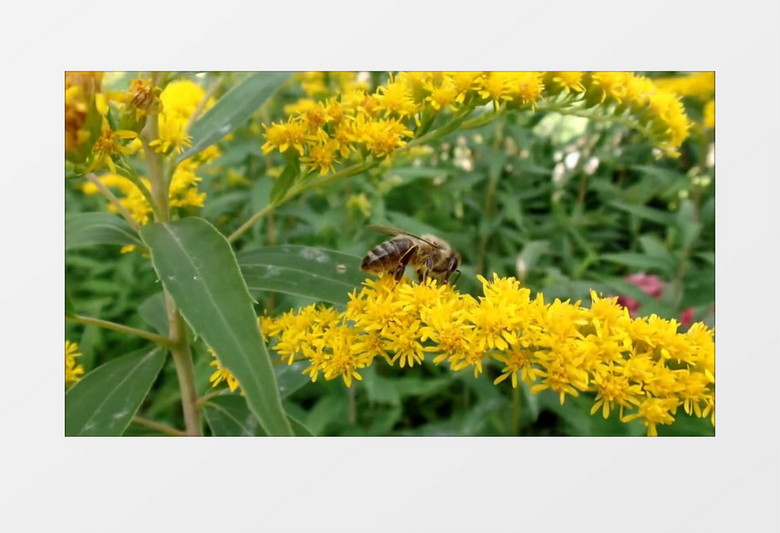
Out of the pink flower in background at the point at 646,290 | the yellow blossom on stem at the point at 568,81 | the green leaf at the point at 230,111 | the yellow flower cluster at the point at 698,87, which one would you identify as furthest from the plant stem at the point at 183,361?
the yellow flower cluster at the point at 698,87

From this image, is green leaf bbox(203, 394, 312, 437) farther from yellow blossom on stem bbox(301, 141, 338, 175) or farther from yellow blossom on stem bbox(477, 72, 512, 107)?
yellow blossom on stem bbox(477, 72, 512, 107)

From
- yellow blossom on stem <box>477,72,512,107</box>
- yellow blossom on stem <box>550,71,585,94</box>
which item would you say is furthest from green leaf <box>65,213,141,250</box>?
yellow blossom on stem <box>550,71,585,94</box>

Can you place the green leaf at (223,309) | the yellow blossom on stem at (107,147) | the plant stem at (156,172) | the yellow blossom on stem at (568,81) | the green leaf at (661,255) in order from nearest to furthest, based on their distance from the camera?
the green leaf at (223,309)
the yellow blossom on stem at (107,147)
the plant stem at (156,172)
the yellow blossom on stem at (568,81)
the green leaf at (661,255)

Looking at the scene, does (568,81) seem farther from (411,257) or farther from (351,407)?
(351,407)
